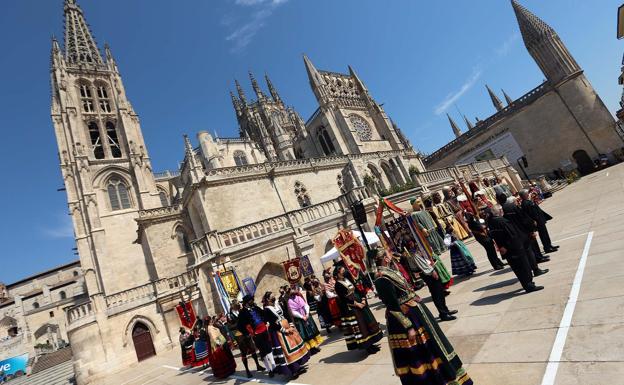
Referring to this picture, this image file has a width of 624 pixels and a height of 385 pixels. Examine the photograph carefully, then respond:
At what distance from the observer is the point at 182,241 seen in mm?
23188

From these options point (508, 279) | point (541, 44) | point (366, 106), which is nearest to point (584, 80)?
point (541, 44)

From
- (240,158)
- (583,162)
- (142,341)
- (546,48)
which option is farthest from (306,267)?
(546,48)

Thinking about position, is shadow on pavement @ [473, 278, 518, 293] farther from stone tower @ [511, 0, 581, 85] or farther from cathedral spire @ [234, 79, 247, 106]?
cathedral spire @ [234, 79, 247, 106]

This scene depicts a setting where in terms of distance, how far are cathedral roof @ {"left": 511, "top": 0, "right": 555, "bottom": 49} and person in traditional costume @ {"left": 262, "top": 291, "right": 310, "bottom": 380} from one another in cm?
4186

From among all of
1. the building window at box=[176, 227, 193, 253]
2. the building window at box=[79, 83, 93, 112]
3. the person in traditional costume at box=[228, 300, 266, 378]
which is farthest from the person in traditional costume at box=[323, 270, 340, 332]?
the building window at box=[79, 83, 93, 112]

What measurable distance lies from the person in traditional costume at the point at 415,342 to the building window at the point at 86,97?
40406 millimetres

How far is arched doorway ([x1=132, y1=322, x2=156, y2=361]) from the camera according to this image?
54.9 feet

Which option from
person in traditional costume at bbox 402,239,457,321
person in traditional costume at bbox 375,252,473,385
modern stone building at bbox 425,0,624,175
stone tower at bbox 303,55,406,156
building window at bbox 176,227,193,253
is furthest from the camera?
stone tower at bbox 303,55,406,156

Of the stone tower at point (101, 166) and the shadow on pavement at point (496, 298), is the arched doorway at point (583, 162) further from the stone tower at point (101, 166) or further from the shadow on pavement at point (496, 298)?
the stone tower at point (101, 166)

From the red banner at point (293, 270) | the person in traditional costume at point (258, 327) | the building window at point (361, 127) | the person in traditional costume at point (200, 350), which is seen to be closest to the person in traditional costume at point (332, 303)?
the person in traditional costume at point (258, 327)

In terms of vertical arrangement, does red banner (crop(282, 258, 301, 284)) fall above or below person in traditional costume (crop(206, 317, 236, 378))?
above

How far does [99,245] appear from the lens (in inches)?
1027

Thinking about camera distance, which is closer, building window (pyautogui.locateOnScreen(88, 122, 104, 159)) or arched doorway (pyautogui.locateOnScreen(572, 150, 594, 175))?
arched doorway (pyautogui.locateOnScreen(572, 150, 594, 175))

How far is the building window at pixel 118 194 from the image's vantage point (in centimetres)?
2902
